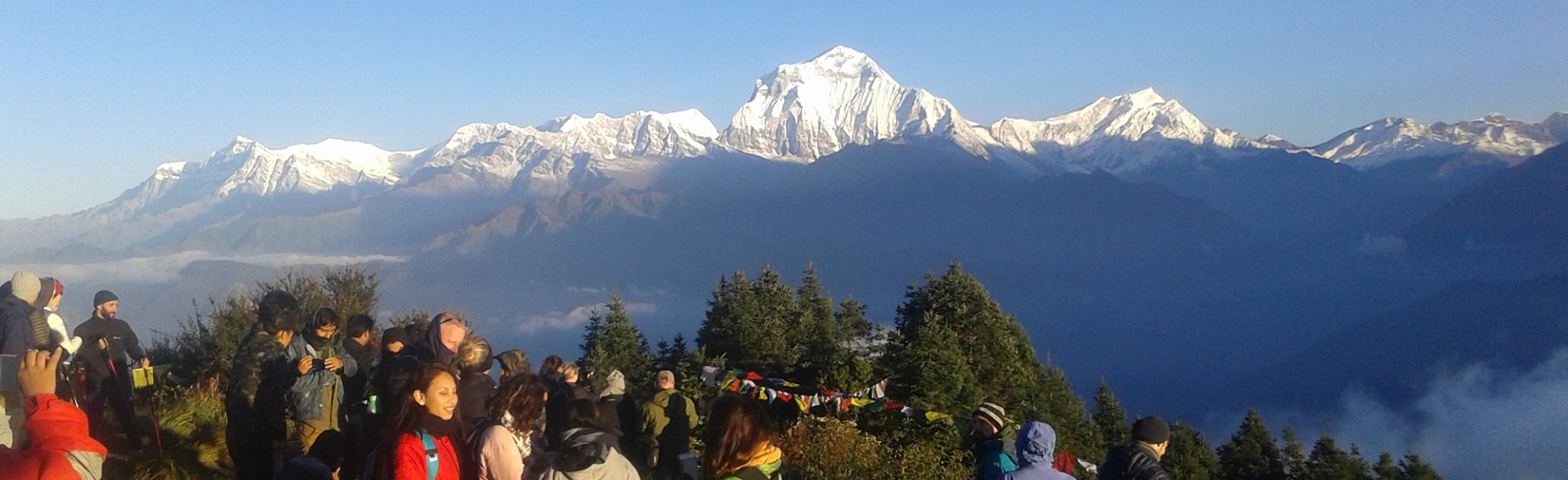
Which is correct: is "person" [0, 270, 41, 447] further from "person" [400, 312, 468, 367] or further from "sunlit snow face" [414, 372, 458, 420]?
"sunlit snow face" [414, 372, 458, 420]

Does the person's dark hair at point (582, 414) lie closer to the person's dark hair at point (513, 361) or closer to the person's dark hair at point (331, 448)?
the person's dark hair at point (331, 448)

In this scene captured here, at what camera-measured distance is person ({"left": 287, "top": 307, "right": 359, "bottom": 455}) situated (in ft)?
19.8

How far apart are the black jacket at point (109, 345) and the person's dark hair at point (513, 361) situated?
3.74 m

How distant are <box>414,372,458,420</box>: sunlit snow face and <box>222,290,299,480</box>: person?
97.3 inches

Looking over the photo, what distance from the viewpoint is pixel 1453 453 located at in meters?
154

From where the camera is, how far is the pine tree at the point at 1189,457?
49000mm

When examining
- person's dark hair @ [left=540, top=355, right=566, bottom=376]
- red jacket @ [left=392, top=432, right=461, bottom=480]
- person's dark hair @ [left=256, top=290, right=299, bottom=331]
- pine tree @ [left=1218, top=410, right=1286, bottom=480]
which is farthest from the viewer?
pine tree @ [left=1218, top=410, right=1286, bottom=480]

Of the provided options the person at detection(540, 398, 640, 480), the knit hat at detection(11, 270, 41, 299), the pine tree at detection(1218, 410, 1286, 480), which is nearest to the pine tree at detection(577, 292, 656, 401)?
the knit hat at detection(11, 270, 41, 299)

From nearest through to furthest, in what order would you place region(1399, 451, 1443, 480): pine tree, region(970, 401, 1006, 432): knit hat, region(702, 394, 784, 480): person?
region(702, 394, 784, 480): person, region(970, 401, 1006, 432): knit hat, region(1399, 451, 1443, 480): pine tree

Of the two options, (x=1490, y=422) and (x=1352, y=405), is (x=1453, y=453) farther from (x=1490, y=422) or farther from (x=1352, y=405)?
(x=1352, y=405)

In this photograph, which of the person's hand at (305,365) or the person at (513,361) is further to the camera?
the person at (513,361)

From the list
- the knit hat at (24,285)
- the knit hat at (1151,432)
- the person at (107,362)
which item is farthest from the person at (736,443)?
the person at (107,362)

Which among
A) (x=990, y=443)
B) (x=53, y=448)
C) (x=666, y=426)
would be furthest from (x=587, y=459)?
(x=666, y=426)

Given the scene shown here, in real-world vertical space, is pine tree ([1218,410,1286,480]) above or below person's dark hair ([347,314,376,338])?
below
